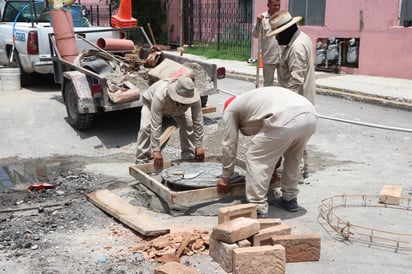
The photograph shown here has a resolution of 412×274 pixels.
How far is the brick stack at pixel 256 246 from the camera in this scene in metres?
3.86

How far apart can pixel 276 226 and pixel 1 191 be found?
146 inches

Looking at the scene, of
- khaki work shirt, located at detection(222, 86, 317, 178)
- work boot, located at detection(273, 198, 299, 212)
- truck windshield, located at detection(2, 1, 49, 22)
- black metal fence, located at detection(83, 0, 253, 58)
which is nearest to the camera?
khaki work shirt, located at detection(222, 86, 317, 178)

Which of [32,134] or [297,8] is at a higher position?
[297,8]

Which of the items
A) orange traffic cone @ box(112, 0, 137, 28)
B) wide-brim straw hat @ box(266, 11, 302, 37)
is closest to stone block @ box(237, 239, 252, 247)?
wide-brim straw hat @ box(266, 11, 302, 37)

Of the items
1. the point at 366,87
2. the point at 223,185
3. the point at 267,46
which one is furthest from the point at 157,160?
the point at 366,87

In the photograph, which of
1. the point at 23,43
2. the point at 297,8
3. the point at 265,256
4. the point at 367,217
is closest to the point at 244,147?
the point at 367,217

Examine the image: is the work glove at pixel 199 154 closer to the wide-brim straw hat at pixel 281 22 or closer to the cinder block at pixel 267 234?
the wide-brim straw hat at pixel 281 22

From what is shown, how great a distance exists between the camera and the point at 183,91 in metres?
5.60

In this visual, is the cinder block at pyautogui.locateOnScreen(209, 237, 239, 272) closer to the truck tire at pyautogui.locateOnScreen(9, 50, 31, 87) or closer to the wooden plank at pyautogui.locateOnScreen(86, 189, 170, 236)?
the wooden plank at pyautogui.locateOnScreen(86, 189, 170, 236)

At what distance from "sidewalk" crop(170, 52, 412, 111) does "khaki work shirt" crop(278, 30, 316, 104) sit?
16.2 ft

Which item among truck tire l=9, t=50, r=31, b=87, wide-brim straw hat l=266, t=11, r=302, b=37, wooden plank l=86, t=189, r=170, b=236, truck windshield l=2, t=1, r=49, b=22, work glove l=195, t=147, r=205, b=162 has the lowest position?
wooden plank l=86, t=189, r=170, b=236

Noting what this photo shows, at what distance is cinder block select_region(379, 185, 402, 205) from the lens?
5.41 m

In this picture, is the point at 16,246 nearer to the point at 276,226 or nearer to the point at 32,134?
the point at 276,226

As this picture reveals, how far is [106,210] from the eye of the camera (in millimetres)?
5301
